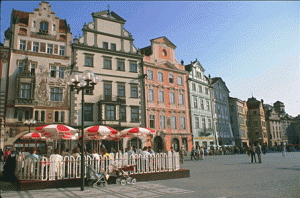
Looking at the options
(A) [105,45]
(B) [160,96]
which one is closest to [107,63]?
(A) [105,45]

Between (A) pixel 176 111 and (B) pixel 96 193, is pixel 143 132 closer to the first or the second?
(B) pixel 96 193

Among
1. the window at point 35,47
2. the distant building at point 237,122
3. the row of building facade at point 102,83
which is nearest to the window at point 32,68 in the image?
the row of building facade at point 102,83

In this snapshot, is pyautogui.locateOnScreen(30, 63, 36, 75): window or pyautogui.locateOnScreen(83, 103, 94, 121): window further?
pyautogui.locateOnScreen(83, 103, 94, 121): window

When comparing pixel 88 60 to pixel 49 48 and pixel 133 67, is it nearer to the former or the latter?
pixel 49 48

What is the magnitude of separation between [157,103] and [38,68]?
17.9m

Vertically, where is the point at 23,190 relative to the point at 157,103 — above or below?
below

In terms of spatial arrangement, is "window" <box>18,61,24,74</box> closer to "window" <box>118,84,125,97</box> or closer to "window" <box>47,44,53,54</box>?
"window" <box>47,44,53,54</box>

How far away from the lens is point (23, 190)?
10.5 m

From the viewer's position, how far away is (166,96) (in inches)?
1593

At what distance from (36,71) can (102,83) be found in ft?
27.4

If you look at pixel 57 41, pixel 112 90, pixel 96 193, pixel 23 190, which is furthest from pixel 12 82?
pixel 96 193

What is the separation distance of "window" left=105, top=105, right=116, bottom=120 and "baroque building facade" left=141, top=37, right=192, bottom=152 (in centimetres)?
605

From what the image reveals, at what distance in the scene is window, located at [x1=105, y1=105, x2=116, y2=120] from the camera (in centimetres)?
3237

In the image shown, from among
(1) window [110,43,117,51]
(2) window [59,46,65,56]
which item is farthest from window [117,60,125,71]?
(2) window [59,46,65,56]
